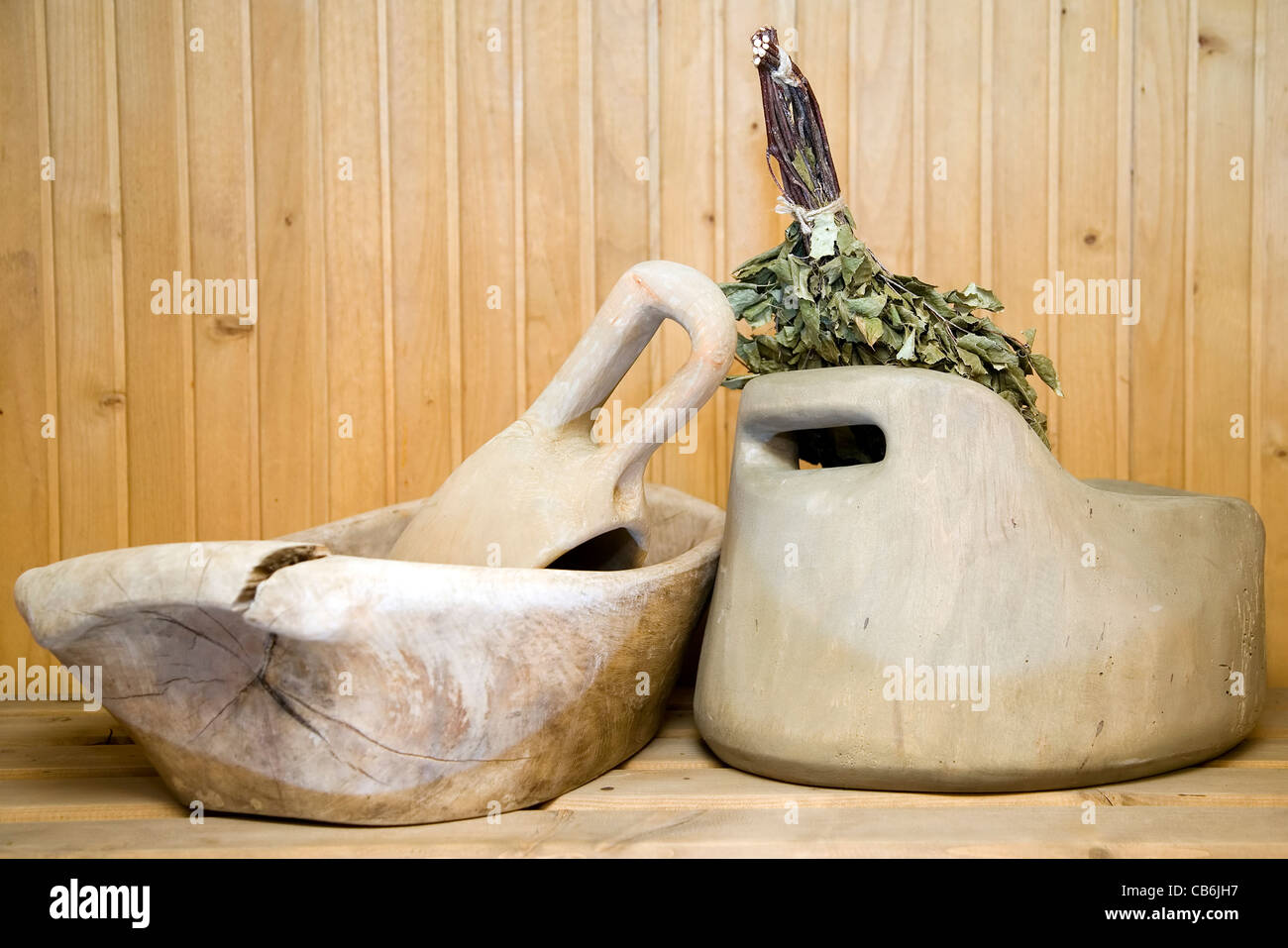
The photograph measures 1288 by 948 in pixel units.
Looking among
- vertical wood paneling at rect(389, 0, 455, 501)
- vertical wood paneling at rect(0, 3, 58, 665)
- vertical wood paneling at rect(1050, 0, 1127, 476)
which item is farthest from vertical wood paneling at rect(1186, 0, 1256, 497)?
vertical wood paneling at rect(0, 3, 58, 665)

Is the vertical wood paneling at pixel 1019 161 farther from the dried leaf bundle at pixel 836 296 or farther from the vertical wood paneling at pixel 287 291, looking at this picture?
the vertical wood paneling at pixel 287 291

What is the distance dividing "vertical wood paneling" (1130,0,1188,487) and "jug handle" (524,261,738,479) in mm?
876

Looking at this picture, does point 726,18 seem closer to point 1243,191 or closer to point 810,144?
point 810,144

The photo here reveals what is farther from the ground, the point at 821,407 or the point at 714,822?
the point at 821,407

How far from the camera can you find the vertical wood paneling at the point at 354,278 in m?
1.89

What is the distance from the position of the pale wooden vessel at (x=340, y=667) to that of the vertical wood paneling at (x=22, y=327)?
0.87 metres

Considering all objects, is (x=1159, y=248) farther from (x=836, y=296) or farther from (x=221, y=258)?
(x=221, y=258)

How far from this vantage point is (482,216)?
6.25ft

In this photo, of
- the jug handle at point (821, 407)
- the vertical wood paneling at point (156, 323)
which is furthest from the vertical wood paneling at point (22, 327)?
the jug handle at point (821, 407)

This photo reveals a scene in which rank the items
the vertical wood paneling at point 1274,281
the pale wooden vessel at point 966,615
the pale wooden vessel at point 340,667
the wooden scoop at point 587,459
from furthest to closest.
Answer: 1. the vertical wood paneling at point 1274,281
2. the wooden scoop at point 587,459
3. the pale wooden vessel at point 966,615
4. the pale wooden vessel at point 340,667

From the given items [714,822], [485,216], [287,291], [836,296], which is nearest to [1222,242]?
[836,296]

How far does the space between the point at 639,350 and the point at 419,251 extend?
1.97 ft

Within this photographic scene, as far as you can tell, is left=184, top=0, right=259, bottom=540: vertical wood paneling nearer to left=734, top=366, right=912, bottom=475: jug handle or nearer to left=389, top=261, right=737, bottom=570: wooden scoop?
left=389, top=261, right=737, bottom=570: wooden scoop

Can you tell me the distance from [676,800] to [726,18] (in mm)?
1310
